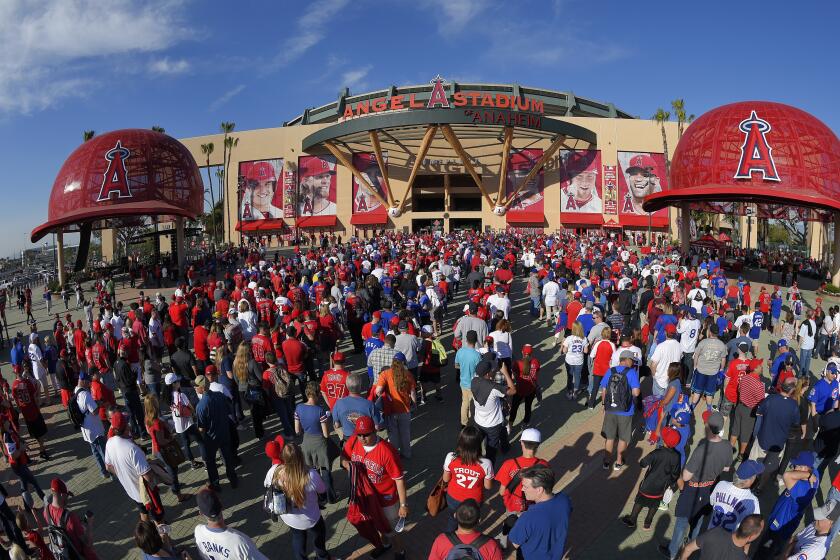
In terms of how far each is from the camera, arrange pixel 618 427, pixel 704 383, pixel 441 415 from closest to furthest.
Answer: pixel 618 427 → pixel 704 383 → pixel 441 415

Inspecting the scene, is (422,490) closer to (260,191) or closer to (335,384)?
(335,384)

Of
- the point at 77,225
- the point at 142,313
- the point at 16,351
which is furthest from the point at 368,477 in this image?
the point at 77,225

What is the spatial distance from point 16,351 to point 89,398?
4.34 meters

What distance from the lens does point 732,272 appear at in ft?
81.0

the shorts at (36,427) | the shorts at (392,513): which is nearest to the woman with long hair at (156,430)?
the shorts at (392,513)

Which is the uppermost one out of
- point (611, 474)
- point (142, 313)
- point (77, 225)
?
point (77, 225)

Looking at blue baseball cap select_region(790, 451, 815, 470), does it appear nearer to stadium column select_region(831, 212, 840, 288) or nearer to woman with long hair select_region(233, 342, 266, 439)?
woman with long hair select_region(233, 342, 266, 439)

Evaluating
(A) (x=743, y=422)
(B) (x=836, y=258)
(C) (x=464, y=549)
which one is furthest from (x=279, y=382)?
(B) (x=836, y=258)

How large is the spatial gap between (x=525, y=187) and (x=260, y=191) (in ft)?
84.4

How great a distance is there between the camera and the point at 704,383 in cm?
818

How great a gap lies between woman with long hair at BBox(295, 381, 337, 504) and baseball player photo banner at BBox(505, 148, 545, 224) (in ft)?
138

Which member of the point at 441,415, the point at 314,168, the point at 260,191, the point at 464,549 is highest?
the point at 314,168

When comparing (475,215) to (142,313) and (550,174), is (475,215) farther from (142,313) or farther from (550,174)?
(142,313)

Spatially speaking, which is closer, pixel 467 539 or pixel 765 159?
pixel 467 539
